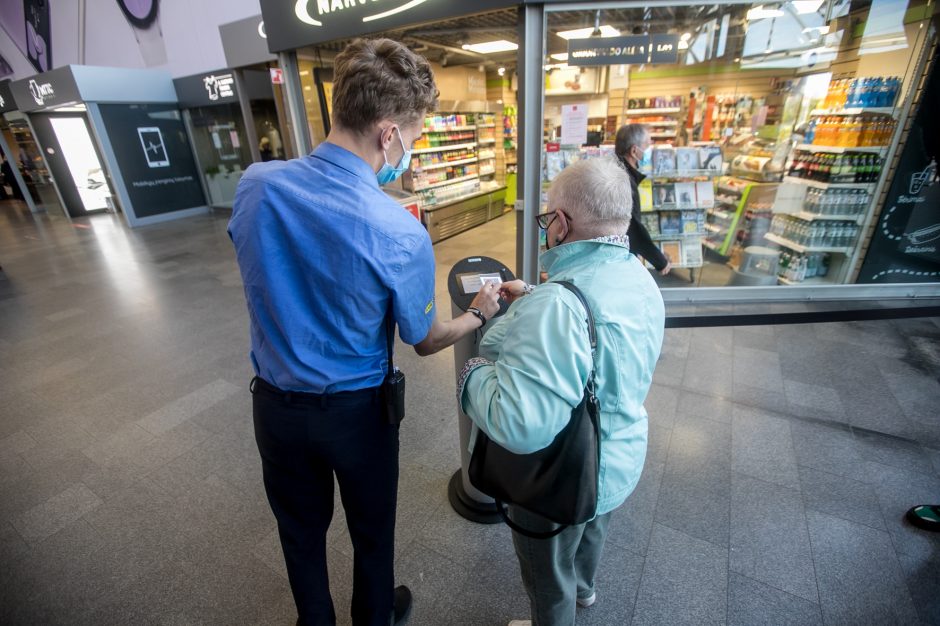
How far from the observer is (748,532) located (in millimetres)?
1933

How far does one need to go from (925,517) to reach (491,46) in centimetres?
702

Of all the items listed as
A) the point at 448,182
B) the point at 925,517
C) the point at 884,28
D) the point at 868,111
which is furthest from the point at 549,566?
the point at 448,182

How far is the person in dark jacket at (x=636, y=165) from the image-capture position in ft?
9.86

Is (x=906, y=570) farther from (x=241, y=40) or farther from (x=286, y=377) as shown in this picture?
(x=241, y=40)

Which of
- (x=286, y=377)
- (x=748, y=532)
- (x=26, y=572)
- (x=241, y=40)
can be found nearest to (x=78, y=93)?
(x=241, y=40)

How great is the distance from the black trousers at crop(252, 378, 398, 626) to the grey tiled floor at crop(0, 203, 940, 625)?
0.40 m

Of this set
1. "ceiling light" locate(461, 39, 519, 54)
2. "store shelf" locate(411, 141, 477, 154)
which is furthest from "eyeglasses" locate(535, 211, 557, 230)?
"store shelf" locate(411, 141, 477, 154)

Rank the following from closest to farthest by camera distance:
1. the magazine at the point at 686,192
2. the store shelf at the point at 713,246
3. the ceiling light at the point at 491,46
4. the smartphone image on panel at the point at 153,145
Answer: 1. the magazine at the point at 686,192
2. the store shelf at the point at 713,246
3. the ceiling light at the point at 491,46
4. the smartphone image on panel at the point at 153,145

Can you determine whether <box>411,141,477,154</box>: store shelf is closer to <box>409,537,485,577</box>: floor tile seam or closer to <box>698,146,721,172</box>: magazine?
→ <box>698,146,721,172</box>: magazine

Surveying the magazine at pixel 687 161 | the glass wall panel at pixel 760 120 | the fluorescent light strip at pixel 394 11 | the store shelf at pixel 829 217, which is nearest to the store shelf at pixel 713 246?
the glass wall panel at pixel 760 120

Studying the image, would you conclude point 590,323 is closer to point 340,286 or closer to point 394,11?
point 340,286

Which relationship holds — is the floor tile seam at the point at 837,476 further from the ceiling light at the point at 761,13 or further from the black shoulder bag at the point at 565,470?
the ceiling light at the point at 761,13

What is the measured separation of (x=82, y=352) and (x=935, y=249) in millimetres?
8196

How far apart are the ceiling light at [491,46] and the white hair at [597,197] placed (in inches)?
230
